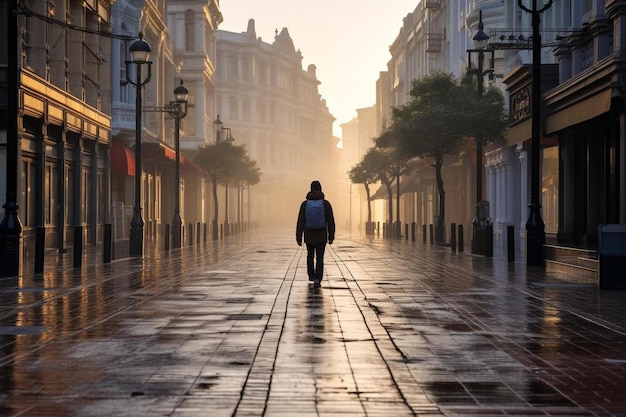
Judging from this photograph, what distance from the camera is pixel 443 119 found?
151 feet

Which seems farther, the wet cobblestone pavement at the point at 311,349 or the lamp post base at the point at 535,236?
the lamp post base at the point at 535,236

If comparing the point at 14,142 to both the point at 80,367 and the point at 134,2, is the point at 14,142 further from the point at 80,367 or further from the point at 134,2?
the point at 134,2

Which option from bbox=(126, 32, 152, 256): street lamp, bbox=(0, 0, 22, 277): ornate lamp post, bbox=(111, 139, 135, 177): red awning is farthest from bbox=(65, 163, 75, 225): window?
bbox=(0, 0, 22, 277): ornate lamp post

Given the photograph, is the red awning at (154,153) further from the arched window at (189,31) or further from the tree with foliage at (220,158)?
the arched window at (189,31)

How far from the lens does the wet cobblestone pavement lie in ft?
24.5

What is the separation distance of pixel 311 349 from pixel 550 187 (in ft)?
106

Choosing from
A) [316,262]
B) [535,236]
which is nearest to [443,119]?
[535,236]

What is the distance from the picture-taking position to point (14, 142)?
2094 cm

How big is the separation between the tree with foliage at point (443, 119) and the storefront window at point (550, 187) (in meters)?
2.94

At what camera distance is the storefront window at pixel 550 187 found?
132 ft

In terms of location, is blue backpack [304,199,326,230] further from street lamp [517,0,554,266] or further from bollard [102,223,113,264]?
bollard [102,223,113,264]

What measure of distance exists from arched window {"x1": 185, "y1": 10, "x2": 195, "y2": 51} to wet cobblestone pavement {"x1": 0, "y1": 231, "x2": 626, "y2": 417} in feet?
205

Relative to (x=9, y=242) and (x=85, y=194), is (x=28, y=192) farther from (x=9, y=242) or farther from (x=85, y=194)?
(x=9, y=242)

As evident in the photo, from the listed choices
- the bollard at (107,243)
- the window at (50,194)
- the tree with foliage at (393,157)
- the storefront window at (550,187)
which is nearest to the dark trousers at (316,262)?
the bollard at (107,243)
